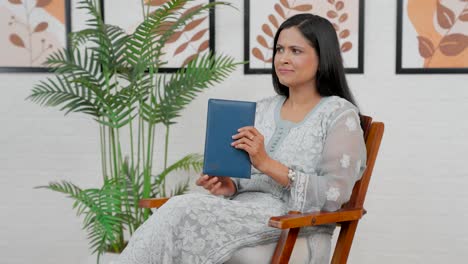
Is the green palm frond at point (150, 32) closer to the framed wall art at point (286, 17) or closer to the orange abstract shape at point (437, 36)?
the framed wall art at point (286, 17)

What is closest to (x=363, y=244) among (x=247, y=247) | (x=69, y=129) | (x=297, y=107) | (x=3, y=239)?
(x=297, y=107)

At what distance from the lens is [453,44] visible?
11.4 ft

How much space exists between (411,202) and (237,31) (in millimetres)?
1252

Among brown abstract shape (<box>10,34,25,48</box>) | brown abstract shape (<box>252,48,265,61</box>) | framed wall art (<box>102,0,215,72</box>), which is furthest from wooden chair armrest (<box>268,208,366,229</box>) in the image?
brown abstract shape (<box>10,34,25,48</box>)

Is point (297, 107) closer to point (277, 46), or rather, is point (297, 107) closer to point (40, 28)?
point (277, 46)

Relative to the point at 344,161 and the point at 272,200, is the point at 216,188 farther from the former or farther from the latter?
the point at 344,161

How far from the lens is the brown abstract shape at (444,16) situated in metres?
3.47

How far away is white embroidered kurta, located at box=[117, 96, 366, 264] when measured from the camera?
2.20 m

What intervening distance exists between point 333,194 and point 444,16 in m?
1.52

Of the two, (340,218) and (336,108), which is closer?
(340,218)

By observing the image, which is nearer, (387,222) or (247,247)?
(247,247)

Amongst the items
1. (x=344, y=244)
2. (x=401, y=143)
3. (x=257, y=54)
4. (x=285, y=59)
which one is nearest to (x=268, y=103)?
(x=285, y=59)

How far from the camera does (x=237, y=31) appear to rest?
3.69m

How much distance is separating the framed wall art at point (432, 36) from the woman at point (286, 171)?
1.00 metres
